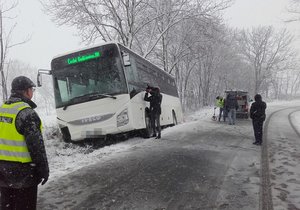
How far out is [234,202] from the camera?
4.52 m

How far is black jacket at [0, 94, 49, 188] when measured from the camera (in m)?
2.92

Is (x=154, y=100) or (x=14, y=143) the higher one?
(x=154, y=100)

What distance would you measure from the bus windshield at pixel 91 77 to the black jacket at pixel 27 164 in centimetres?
627

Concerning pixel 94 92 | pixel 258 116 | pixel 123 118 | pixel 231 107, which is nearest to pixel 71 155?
pixel 123 118

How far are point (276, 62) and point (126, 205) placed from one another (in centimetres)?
5752

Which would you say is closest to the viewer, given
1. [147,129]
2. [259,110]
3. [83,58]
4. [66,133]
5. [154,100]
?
[83,58]

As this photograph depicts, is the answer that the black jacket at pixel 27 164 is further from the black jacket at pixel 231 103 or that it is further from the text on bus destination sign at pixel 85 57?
the black jacket at pixel 231 103

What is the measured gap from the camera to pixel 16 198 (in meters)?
3.07

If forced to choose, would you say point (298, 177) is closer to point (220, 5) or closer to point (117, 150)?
point (117, 150)

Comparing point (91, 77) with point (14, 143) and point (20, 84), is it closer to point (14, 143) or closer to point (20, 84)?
point (20, 84)

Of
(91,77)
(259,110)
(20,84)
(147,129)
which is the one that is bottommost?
(147,129)

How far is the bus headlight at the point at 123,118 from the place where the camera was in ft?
30.3

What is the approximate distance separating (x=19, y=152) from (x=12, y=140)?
146 mm

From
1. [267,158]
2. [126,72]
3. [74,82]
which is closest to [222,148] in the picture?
[267,158]
